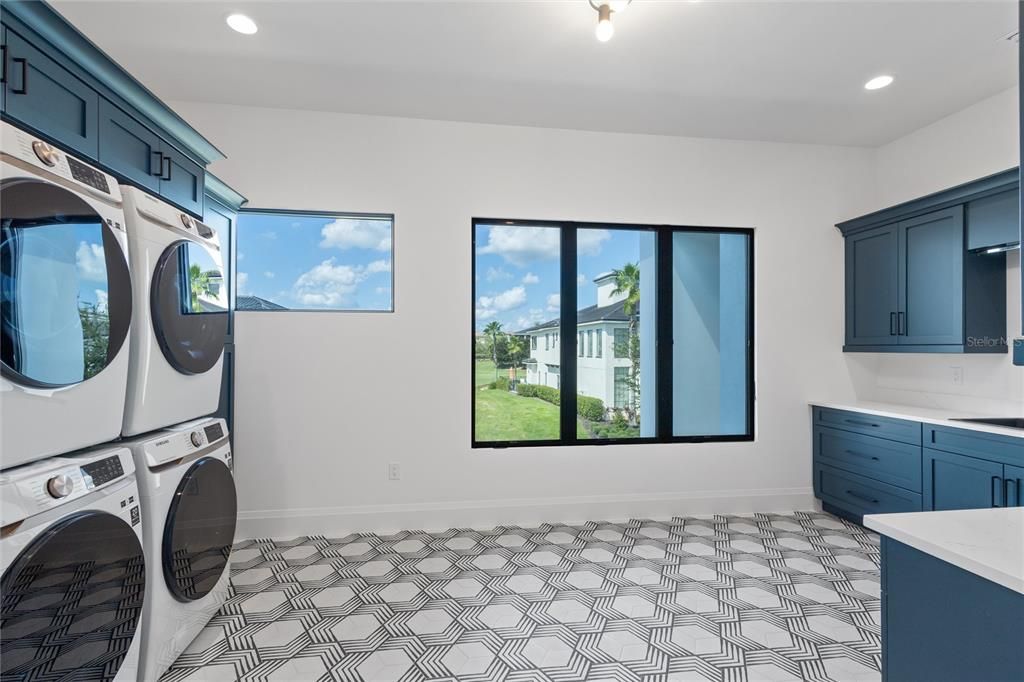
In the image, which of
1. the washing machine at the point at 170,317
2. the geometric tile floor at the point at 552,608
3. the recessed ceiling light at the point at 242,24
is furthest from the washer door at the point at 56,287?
the recessed ceiling light at the point at 242,24

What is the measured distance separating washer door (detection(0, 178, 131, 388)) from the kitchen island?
2.03 m

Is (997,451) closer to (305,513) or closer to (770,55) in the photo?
(770,55)

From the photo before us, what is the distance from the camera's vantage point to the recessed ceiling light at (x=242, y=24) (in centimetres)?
238

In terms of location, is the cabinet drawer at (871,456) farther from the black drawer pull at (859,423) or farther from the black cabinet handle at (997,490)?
the black cabinet handle at (997,490)

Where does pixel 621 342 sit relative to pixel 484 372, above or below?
above

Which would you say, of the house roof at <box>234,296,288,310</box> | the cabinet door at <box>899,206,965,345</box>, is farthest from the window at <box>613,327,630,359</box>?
the house roof at <box>234,296,288,310</box>

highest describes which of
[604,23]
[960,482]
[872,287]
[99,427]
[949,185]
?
[604,23]

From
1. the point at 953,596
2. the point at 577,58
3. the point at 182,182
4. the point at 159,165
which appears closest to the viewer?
the point at 953,596

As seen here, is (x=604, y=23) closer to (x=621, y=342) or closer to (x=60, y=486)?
(x=621, y=342)

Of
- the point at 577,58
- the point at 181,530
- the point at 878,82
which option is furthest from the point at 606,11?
the point at 181,530

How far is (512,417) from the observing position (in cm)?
366

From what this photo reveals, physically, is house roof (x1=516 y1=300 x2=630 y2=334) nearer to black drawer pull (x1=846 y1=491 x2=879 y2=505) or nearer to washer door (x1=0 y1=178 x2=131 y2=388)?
black drawer pull (x1=846 y1=491 x2=879 y2=505)

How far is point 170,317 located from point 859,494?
13.1ft

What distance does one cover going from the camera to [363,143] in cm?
340
